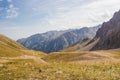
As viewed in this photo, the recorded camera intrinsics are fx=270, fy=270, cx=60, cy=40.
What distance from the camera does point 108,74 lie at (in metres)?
18.9

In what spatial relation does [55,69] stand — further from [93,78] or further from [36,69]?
[93,78]

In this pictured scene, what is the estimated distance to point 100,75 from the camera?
18500 mm

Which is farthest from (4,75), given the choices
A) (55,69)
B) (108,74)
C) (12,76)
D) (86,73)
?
(108,74)

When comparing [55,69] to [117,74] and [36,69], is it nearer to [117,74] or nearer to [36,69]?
[36,69]

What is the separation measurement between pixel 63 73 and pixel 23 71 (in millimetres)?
3136

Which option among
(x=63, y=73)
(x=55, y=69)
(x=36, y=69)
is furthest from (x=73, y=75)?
(x=36, y=69)

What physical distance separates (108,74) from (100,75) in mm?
710

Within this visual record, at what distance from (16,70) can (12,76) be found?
1917mm

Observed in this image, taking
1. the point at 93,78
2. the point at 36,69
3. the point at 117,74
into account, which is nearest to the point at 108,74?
the point at 117,74

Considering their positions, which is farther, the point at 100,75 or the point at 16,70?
the point at 16,70

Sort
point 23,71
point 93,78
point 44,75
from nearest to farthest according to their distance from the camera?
point 93,78, point 44,75, point 23,71

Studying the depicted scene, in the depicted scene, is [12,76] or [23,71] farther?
[23,71]

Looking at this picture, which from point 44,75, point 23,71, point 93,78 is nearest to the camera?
point 93,78

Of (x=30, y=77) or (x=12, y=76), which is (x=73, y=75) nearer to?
(x=30, y=77)
